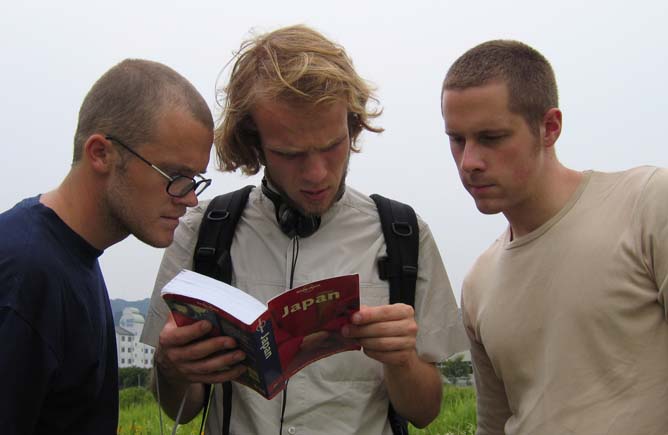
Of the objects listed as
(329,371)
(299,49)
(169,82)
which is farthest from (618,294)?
(169,82)

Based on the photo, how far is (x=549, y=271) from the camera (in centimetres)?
313

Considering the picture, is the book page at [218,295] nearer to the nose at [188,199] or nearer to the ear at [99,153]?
the nose at [188,199]

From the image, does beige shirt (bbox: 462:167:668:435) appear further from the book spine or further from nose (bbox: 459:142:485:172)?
the book spine

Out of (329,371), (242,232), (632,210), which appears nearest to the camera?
(632,210)

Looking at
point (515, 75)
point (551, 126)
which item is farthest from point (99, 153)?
point (551, 126)

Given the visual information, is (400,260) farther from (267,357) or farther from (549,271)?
(267,357)

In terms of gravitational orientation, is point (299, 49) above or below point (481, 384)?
above

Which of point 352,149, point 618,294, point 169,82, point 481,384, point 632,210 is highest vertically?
point 169,82

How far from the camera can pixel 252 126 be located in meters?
3.50

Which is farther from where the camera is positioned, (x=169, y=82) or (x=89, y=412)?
(x=169, y=82)

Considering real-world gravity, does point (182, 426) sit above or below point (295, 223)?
below

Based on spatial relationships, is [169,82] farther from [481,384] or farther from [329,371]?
[481,384]

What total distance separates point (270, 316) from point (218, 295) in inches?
7.7

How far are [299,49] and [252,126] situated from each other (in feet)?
1.33
